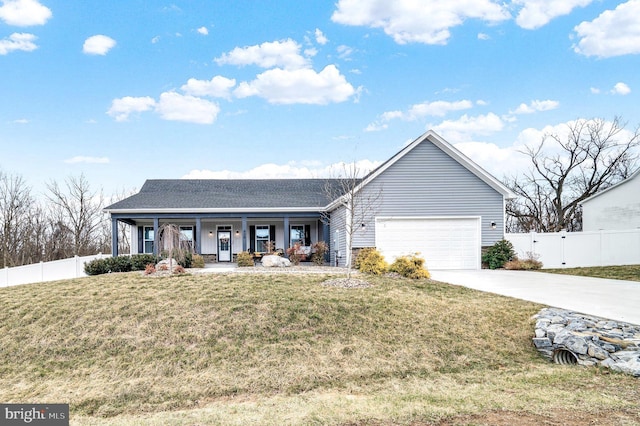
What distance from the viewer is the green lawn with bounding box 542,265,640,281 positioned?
1488cm

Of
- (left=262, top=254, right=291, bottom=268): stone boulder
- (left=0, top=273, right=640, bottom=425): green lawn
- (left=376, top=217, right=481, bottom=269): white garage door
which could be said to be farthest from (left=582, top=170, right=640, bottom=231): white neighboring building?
(left=262, top=254, right=291, bottom=268): stone boulder

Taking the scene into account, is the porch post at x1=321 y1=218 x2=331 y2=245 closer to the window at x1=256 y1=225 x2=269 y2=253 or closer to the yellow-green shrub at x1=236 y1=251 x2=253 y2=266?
the yellow-green shrub at x1=236 y1=251 x2=253 y2=266

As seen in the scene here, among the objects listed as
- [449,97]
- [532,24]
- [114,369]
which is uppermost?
A: [532,24]

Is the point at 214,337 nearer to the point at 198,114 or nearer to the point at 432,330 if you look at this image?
the point at 432,330

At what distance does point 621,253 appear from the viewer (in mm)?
18406

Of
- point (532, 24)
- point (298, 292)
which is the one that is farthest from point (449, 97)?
point (298, 292)

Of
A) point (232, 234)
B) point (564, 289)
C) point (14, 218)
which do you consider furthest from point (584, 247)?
point (14, 218)

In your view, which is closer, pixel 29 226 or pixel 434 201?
pixel 434 201

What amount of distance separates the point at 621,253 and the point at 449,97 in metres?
10.6

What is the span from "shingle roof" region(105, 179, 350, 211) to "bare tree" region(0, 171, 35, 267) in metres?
12.7

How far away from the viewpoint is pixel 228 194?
2312 centimetres

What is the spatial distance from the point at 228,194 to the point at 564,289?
16.9 metres

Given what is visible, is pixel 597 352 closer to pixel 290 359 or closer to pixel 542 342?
pixel 542 342

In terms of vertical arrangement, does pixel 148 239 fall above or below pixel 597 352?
above
